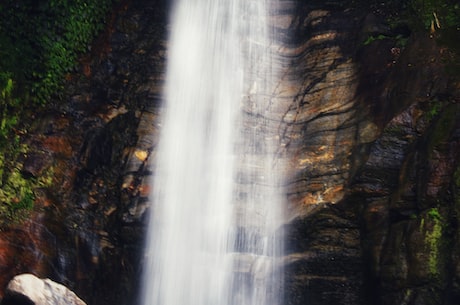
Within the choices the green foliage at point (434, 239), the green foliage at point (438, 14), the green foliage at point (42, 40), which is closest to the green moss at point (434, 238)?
the green foliage at point (434, 239)

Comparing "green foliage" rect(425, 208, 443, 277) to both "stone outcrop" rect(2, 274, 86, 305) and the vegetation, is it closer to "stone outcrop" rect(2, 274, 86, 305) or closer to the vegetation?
"stone outcrop" rect(2, 274, 86, 305)

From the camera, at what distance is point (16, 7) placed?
12672mm

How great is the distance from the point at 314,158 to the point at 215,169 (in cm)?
217

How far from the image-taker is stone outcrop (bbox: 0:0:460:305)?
903 cm

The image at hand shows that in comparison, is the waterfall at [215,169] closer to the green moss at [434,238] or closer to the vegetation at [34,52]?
the vegetation at [34,52]

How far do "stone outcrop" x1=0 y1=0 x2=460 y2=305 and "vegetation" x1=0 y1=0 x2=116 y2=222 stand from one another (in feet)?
1.21

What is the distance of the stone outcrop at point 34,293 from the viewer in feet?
27.5

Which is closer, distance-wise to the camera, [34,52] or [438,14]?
[438,14]

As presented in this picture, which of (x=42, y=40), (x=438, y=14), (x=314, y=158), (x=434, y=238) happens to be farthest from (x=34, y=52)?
(x=434, y=238)

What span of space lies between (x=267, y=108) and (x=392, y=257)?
4.71 m

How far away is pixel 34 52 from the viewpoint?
496 inches

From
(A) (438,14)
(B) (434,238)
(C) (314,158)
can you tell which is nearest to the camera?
(B) (434,238)

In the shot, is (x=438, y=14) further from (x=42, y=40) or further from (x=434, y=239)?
(x=42, y=40)

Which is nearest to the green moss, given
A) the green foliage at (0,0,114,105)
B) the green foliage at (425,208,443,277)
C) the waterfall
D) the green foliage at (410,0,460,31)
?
the green foliage at (425,208,443,277)
